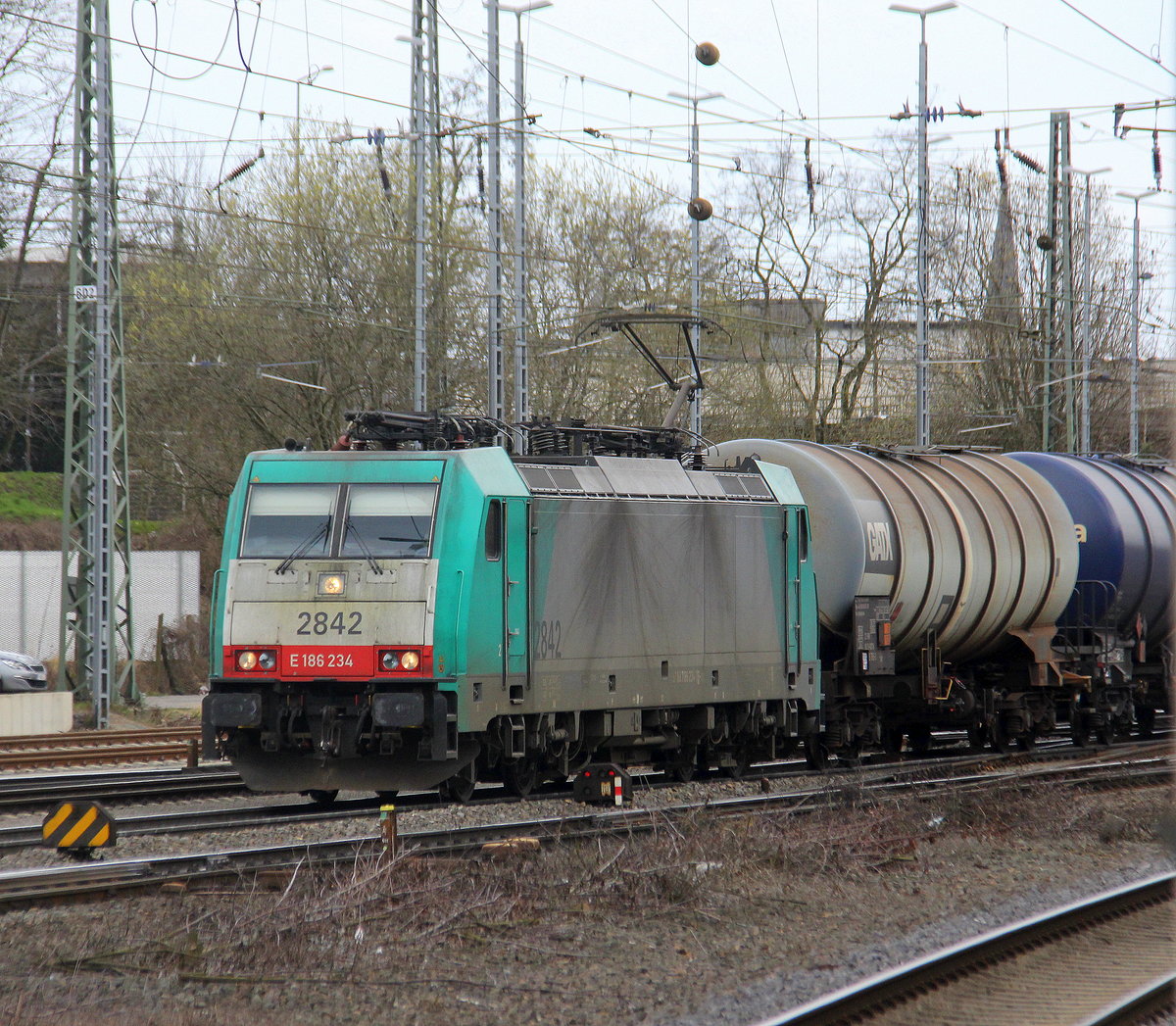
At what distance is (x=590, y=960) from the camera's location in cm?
834

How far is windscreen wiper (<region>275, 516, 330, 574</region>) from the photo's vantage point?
12438mm

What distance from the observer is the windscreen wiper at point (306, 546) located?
40.8ft

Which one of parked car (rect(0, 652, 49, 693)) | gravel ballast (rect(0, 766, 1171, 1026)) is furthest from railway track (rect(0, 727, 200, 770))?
gravel ballast (rect(0, 766, 1171, 1026))

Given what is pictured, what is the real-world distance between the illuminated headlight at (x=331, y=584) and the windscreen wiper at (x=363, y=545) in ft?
0.85

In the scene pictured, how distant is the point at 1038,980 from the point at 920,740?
11804 mm

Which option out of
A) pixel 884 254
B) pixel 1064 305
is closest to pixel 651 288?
pixel 884 254

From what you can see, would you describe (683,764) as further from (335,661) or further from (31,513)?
(31,513)

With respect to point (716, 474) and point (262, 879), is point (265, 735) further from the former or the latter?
point (716, 474)

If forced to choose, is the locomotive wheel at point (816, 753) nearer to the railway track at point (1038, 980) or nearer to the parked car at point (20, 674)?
the railway track at point (1038, 980)

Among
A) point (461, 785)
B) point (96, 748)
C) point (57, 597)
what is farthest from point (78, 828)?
point (57, 597)

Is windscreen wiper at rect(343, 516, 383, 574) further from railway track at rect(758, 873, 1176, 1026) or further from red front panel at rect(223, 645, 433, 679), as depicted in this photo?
railway track at rect(758, 873, 1176, 1026)

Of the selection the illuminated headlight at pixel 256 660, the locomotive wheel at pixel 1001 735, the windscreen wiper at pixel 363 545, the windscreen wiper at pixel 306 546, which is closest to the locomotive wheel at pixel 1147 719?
the locomotive wheel at pixel 1001 735

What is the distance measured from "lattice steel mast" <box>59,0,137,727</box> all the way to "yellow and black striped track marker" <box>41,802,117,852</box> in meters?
11.5

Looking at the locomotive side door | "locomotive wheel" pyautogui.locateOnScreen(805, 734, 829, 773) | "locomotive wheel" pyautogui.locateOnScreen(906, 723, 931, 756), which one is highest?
the locomotive side door
